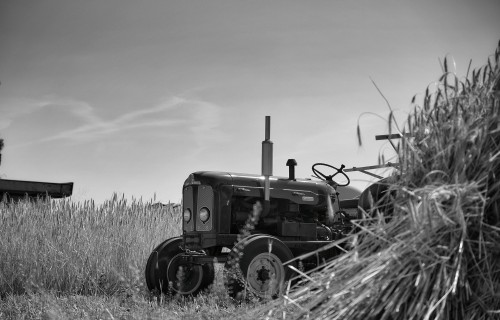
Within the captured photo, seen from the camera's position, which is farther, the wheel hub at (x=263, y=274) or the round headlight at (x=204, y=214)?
the round headlight at (x=204, y=214)

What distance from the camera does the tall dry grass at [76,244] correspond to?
7.02 metres

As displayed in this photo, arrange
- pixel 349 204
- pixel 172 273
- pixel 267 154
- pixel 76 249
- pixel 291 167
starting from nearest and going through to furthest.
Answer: pixel 267 154 < pixel 349 204 < pixel 172 273 < pixel 291 167 < pixel 76 249

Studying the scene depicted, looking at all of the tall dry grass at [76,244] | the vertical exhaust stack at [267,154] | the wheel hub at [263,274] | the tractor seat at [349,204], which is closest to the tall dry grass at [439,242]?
the wheel hub at [263,274]

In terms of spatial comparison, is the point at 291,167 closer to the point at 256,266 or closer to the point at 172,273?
the point at 256,266

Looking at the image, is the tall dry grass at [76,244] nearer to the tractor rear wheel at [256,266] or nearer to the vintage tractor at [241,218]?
the vintage tractor at [241,218]

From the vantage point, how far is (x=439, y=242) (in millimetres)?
2430

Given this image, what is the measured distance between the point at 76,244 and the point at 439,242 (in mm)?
5868

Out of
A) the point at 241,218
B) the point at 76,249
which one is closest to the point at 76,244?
the point at 76,249

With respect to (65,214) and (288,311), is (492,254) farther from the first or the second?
(65,214)

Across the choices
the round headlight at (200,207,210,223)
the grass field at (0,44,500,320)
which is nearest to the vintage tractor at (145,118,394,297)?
the round headlight at (200,207,210,223)

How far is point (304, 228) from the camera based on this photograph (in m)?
6.38

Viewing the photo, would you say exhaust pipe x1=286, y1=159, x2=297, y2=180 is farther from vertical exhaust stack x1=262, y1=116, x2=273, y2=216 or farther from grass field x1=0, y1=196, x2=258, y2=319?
grass field x1=0, y1=196, x2=258, y2=319

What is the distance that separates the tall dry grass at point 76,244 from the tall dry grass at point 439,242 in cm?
421

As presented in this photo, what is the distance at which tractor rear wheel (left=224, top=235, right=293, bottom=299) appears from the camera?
5.27 m
